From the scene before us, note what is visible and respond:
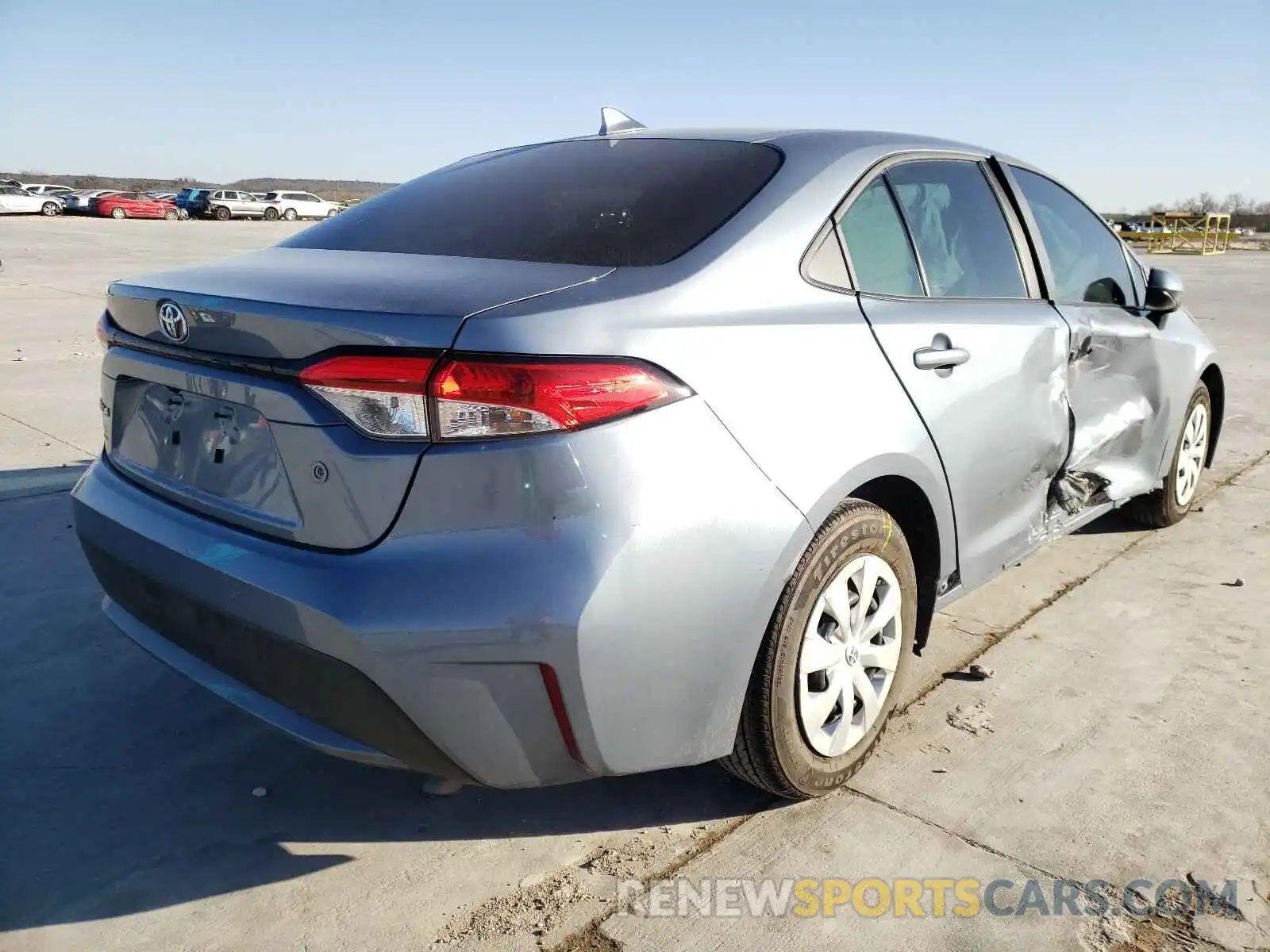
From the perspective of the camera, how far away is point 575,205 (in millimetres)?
2463

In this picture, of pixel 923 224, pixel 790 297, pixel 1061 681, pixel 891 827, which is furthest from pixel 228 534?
pixel 1061 681

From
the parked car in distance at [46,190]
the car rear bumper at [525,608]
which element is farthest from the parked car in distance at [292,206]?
the car rear bumper at [525,608]

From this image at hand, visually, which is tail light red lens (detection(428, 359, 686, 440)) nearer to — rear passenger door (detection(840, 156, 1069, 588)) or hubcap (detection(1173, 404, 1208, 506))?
rear passenger door (detection(840, 156, 1069, 588))

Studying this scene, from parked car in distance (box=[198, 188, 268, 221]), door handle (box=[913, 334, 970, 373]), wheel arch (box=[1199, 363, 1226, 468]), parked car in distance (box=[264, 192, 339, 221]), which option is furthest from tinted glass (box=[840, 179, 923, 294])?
parked car in distance (box=[198, 188, 268, 221])

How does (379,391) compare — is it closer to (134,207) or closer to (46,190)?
(134,207)

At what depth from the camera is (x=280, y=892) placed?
217cm

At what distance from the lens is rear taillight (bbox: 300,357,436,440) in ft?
5.91

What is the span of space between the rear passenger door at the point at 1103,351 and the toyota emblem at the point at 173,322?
2517 millimetres

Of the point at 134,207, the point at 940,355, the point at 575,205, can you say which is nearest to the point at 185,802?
the point at 575,205

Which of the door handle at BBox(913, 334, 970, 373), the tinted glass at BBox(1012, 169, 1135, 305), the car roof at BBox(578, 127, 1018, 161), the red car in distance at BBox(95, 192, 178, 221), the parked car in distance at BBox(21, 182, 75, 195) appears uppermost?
the parked car in distance at BBox(21, 182, 75, 195)

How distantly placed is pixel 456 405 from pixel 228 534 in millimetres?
614

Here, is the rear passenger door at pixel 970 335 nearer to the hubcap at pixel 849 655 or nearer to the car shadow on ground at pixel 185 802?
the hubcap at pixel 849 655

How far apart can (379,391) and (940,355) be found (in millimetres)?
1441

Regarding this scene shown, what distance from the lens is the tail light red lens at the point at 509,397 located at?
1792 mm
